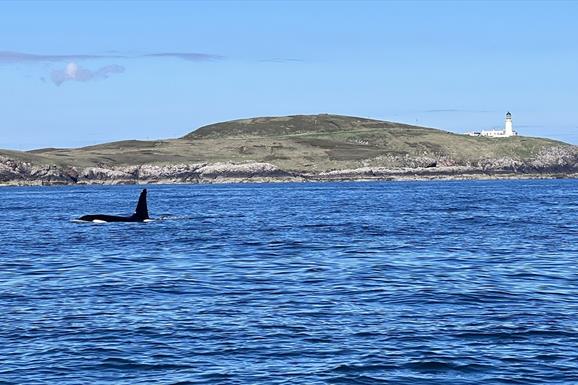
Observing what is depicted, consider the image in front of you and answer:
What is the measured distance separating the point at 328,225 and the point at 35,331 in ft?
145

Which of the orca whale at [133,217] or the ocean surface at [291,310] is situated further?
the orca whale at [133,217]

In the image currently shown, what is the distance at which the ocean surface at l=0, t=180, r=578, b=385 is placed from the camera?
21.2 m

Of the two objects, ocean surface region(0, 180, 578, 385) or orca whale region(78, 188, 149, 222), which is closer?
ocean surface region(0, 180, 578, 385)

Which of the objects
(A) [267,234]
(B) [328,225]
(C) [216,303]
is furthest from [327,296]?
(B) [328,225]

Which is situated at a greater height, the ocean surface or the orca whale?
the orca whale

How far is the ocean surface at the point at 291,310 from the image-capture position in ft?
69.5

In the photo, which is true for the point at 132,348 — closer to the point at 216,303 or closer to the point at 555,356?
the point at 216,303

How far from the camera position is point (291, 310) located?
94.1ft

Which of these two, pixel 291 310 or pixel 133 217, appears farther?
pixel 133 217

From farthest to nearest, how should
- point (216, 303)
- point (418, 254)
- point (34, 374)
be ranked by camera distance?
point (418, 254) < point (216, 303) < point (34, 374)

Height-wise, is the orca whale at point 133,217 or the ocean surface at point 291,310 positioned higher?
the orca whale at point 133,217

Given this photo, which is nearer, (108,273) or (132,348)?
(132,348)

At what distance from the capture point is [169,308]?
2902 cm

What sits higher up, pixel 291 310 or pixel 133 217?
pixel 133 217
